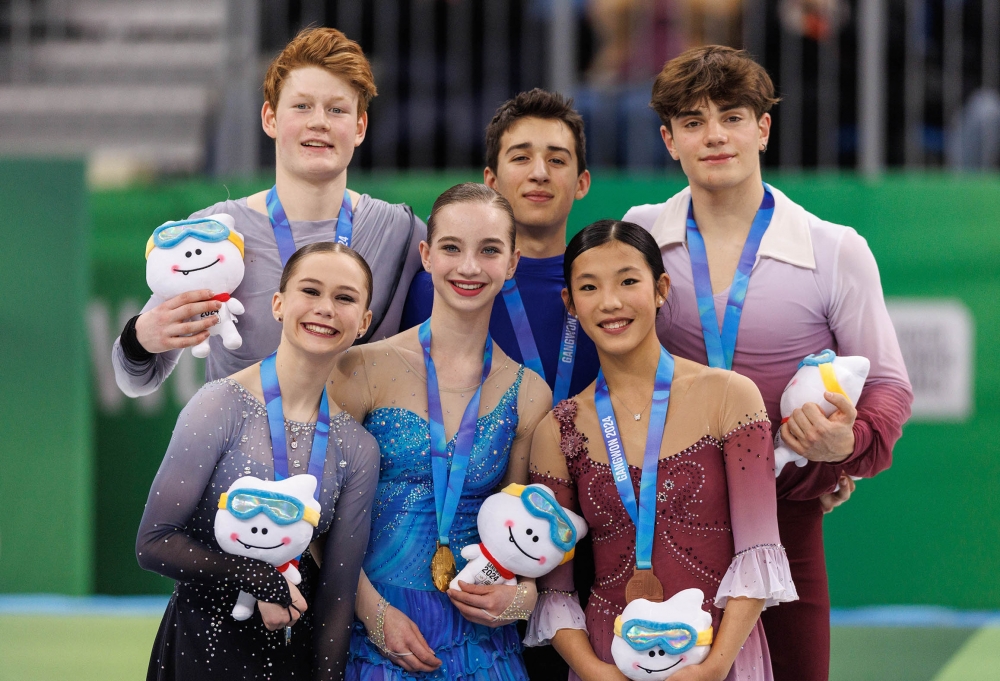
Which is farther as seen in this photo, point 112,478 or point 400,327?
point 112,478

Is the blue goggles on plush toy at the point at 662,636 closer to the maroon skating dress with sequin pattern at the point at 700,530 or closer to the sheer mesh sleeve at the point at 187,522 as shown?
the maroon skating dress with sequin pattern at the point at 700,530

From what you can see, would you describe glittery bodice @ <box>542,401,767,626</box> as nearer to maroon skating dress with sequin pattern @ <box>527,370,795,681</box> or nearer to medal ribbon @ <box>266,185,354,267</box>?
maroon skating dress with sequin pattern @ <box>527,370,795,681</box>

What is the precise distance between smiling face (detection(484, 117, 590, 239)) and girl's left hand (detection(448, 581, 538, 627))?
108 cm

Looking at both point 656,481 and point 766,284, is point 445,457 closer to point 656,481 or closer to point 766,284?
point 656,481

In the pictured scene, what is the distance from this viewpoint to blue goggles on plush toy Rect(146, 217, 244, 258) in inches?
105

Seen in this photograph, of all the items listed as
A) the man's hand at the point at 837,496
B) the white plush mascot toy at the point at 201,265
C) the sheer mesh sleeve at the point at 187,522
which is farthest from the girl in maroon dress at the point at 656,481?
the white plush mascot toy at the point at 201,265

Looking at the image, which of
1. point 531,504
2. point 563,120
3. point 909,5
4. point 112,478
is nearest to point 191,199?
point 112,478

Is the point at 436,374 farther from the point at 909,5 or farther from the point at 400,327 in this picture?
the point at 909,5

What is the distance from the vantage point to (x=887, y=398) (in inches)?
111

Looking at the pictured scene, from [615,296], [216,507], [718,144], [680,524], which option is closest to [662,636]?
[680,524]

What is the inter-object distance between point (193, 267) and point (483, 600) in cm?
101

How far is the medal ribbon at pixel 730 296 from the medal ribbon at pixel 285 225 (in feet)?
2.89

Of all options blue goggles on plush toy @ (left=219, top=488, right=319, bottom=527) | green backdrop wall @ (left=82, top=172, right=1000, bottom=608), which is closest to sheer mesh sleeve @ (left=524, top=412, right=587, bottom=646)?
blue goggles on plush toy @ (left=219, top=488, right=319, bottom=527)

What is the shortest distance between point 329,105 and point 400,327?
611 millimetres
